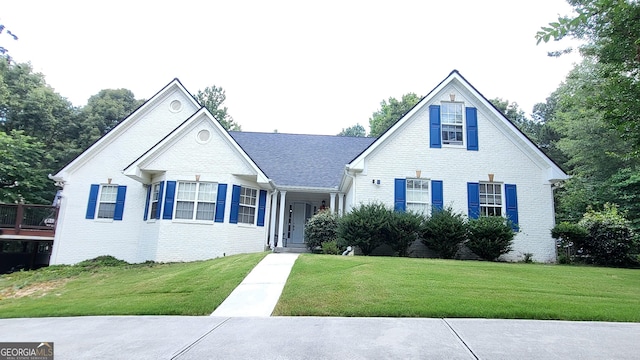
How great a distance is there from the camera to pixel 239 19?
37.0 feet

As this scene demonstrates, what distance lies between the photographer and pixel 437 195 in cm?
1345

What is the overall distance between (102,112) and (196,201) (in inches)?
812

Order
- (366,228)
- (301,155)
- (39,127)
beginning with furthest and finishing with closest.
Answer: (39,127)
(301,155)
(366,228)

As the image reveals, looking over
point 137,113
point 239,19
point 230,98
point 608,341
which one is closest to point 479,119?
point 239,19

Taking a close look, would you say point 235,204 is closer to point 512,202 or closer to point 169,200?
point 169,200

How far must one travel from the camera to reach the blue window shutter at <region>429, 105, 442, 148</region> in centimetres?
1387

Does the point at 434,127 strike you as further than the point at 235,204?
No

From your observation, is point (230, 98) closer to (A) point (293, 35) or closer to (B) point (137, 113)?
(B) point (137, 113)

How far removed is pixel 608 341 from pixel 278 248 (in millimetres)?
12054

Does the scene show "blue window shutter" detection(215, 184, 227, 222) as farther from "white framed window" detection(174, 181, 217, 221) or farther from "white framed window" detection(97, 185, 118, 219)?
"white framed window" detection(97, 185, 118, 219)

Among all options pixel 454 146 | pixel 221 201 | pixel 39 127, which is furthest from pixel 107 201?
pixel 39 127

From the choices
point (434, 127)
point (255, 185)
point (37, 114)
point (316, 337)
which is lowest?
point (316, 337)

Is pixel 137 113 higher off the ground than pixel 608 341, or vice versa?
pixel 137 113
